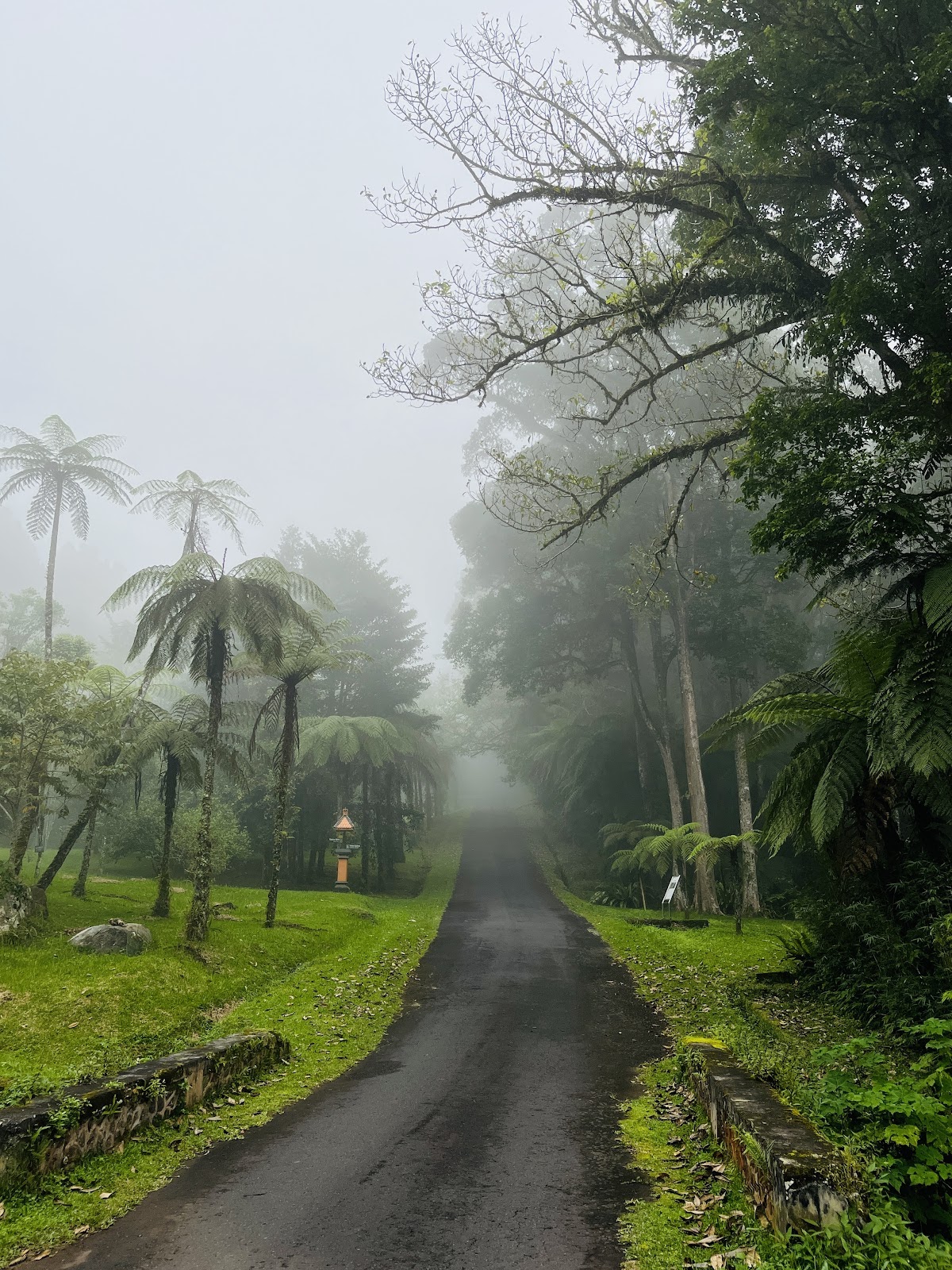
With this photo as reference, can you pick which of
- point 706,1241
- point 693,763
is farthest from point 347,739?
point 706,1241

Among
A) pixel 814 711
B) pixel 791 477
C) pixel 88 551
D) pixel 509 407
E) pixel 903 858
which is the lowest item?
pixel 903 858

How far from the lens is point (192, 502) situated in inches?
1214

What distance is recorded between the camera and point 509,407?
118 feet

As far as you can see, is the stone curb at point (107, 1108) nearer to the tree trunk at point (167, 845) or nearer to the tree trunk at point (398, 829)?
the tree trunk at point (167, 845)

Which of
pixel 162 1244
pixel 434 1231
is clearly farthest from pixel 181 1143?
pixel 434 1231

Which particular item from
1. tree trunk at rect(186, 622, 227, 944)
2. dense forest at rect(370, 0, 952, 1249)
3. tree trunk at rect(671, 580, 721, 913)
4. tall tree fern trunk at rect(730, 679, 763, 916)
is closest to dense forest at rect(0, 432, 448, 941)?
tree trunk at rect(186, 622, 227, 944)

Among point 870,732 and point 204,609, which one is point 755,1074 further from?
point 204,609

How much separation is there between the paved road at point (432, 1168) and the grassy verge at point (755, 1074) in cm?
24

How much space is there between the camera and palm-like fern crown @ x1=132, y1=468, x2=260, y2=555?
99.7ft

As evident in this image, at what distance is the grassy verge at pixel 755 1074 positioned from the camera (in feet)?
10.8

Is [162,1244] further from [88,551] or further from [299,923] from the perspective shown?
[88,551]

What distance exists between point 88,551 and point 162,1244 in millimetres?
164947

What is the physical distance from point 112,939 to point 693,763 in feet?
49.4

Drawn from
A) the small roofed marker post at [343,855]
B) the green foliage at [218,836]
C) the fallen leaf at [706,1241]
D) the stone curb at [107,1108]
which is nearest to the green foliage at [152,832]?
the green foliage at [218,836]
